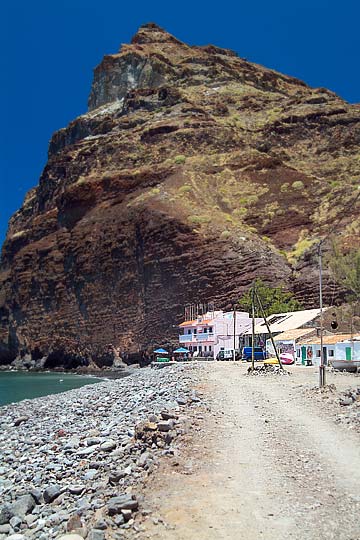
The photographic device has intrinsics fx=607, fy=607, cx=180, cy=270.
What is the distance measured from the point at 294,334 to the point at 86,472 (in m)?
42.6

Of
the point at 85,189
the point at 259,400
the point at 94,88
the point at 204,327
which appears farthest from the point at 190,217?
the point at 94,88

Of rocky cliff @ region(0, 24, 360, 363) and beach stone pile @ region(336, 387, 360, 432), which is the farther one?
rocky cliff @ region(0, 24, 360, 363)

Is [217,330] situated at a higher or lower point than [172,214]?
lower

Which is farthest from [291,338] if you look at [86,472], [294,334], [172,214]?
[86,472]

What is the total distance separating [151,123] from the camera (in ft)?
381

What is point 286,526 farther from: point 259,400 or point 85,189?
point 85,189

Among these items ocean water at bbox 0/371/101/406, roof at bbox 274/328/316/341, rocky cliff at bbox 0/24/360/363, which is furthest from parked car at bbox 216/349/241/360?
ocean water at bbox 0/371/101/406

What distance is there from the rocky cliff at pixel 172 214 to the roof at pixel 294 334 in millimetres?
15201

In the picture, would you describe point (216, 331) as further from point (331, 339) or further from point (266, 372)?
point (266, 372)

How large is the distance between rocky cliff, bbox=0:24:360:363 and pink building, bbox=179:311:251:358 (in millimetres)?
6441

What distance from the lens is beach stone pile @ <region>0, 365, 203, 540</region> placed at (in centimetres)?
884

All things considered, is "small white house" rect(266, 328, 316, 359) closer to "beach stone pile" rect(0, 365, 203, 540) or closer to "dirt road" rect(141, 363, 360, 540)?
"beach stone pile" rect(0, 365, 203, 540)

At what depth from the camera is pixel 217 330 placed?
6994cm

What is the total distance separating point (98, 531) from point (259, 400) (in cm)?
1314
